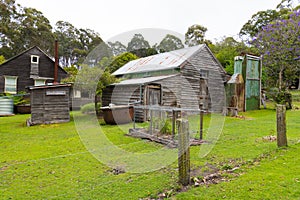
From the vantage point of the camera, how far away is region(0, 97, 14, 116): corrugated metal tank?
1605cm

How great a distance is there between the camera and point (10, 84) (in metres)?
20.9

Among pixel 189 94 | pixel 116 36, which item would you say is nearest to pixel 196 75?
pixel 189 94

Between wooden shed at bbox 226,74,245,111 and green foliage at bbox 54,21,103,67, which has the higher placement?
green foliage at bbox 54,21,103,67

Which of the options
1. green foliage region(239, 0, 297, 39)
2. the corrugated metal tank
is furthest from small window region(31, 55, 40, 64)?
green foliage region(239, 0, 297, 39)

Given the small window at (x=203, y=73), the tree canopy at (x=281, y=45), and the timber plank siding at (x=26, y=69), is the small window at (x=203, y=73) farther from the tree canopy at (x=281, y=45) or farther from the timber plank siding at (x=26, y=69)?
the timber plank siding at (x=26, y=69)

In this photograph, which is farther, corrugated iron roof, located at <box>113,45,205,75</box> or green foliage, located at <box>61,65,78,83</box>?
green foliage, located at <box>61,65,78,83</box>

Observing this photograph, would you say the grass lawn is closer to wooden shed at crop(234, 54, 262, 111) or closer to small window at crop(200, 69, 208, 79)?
small window at crop(200, 69, 208, 79)

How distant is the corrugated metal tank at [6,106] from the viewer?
16.0 m

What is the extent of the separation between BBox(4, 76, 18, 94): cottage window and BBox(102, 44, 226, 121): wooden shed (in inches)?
446

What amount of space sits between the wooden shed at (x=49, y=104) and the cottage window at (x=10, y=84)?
38.0ft

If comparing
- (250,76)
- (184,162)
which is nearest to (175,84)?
(250,76)

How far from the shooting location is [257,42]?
21.2m

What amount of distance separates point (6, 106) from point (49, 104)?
6.99 m

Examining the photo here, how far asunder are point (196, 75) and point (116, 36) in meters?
9.11
